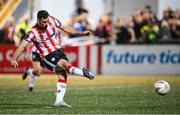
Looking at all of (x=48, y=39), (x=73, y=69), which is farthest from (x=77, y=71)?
(x=48, y=39)

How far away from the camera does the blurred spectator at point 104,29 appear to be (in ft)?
93.8

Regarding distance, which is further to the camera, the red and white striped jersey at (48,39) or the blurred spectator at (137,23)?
the blurred spectator at (137,23)

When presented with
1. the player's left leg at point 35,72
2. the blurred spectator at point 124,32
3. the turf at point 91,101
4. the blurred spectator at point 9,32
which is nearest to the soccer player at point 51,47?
the turf at point 91,101

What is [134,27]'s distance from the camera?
92.6 feet

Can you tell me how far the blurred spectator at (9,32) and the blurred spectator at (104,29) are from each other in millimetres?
3678

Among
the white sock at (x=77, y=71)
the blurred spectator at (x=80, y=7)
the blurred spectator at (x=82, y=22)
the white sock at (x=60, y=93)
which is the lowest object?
the white sock at (x=60, y=93)

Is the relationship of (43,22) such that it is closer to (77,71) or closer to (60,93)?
(77,71)

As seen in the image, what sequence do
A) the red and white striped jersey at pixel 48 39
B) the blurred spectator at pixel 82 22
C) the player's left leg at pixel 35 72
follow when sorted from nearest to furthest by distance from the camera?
the red and white striped jersey at pixel 48 39 → the player's left leg at pixel 35 72 → the blurred spectator at pixel 82 22

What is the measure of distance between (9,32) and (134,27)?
5.41 meters

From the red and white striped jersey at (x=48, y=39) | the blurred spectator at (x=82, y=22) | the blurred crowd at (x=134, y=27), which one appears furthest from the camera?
the blurred spectator at (x=82, y=22)

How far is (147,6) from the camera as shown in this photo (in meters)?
28.0

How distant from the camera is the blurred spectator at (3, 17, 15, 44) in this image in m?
29.1

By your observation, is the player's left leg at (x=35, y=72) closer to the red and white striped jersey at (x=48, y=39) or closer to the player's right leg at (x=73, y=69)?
the red and white striped jersey at (x=48, y=39)

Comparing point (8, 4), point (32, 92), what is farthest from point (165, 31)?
point (32, 92)
